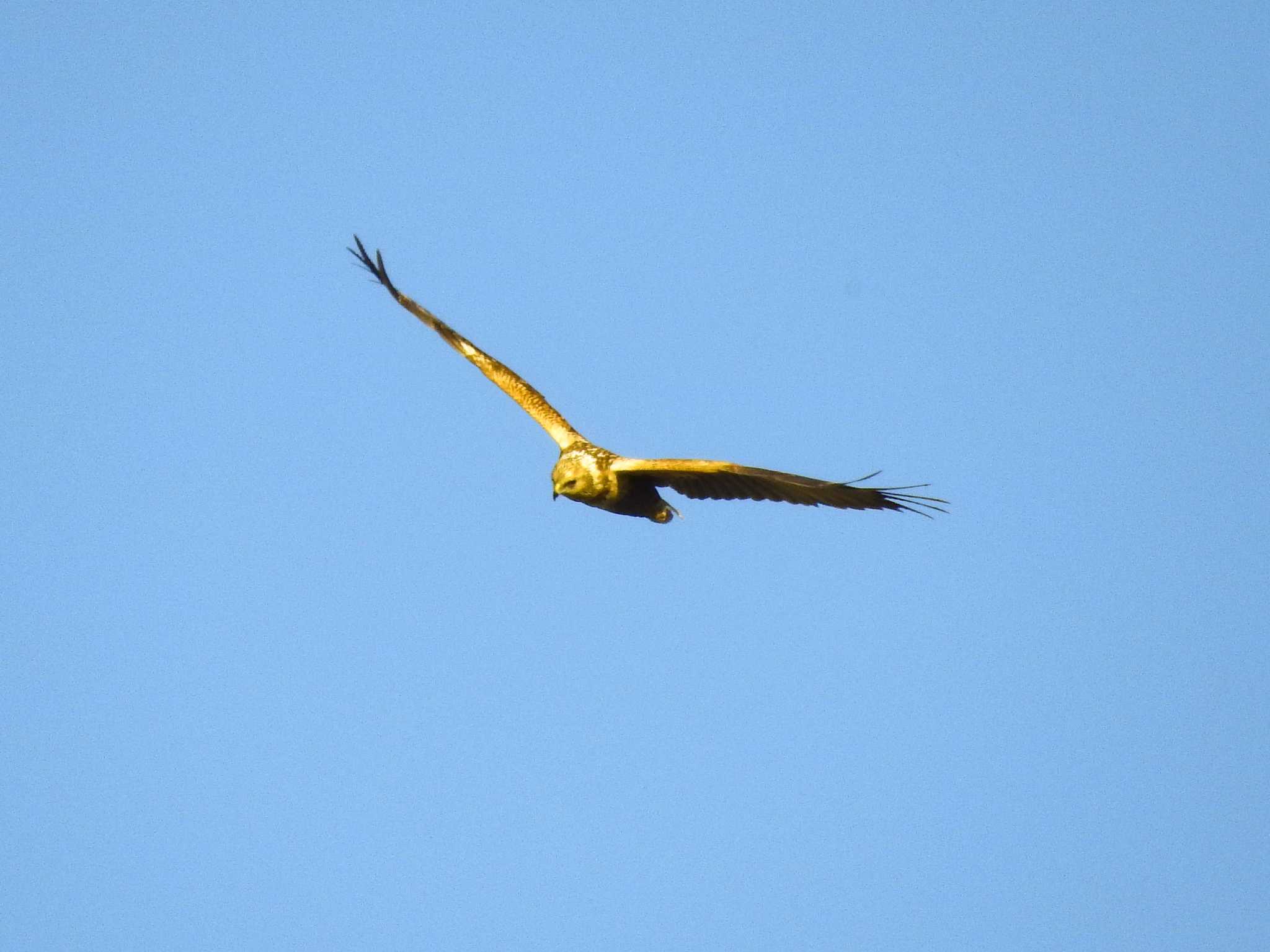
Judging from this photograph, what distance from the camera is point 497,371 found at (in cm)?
1764

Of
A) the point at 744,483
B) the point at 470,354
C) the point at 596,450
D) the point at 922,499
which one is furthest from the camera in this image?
the point at 470,354

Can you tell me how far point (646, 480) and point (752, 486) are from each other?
1.33 meters

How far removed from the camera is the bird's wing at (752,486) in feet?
45.1

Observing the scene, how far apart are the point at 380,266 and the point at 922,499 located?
7.59 metres

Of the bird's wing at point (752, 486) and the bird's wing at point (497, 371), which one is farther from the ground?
the bird's wing at point (497, 371)

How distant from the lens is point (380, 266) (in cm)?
1866

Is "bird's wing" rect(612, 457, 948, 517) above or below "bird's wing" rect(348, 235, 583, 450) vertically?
below

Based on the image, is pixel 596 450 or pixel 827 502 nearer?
pixel 827 502

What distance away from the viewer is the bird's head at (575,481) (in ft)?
50.4

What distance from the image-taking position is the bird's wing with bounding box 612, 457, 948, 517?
542 inches

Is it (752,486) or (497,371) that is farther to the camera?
(497,371)

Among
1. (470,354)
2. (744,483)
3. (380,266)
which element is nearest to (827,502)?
(744,483)

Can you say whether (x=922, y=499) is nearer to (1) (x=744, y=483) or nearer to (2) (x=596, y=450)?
(1) (x=744, y=483)

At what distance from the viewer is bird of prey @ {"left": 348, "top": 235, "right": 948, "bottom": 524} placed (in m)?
13.9
